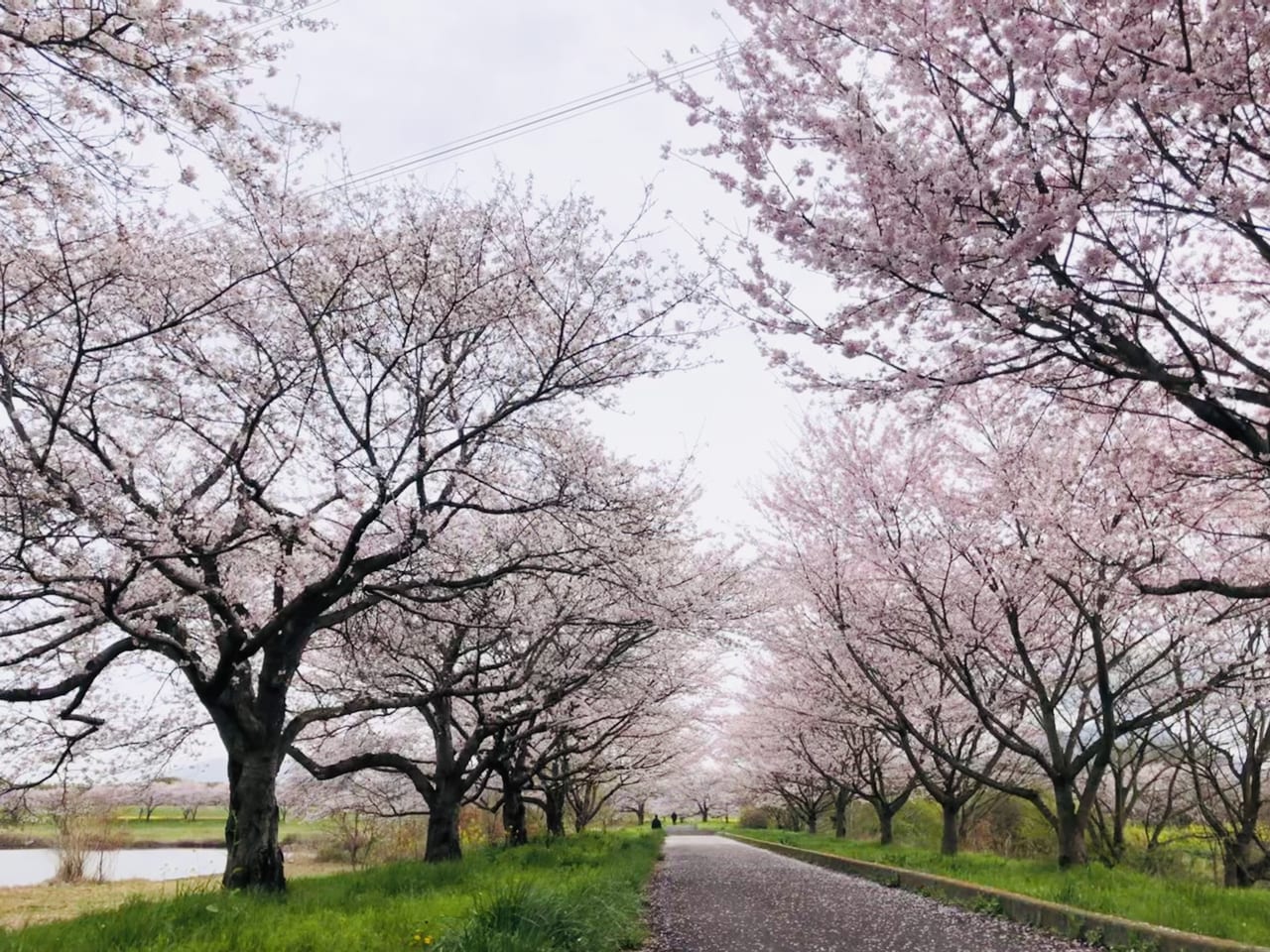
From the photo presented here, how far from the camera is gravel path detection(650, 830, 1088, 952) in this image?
7.66 meters

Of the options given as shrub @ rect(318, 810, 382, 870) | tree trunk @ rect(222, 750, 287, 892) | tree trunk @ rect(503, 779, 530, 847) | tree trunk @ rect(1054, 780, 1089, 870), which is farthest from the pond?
tree trunk @ rect(1054, 780, 1089, 870)

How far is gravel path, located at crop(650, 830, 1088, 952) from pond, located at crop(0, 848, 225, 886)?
1566cm

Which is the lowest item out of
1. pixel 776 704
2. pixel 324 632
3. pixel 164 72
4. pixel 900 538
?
pixel 776 704

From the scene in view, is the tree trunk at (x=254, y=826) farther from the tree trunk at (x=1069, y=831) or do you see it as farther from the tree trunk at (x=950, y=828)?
the tree trunk at (x=950, y=828)

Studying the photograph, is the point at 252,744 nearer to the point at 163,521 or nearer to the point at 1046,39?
the point at 163,521

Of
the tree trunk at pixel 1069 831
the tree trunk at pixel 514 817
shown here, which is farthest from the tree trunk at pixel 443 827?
the tree trunk at pixel 1069 831

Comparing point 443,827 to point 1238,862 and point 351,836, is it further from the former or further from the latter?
point 351,836

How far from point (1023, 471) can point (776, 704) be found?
1304 centimetres

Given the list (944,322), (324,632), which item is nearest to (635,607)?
(324,632)

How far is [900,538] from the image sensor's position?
12.6 meters

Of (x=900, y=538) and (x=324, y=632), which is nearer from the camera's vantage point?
(x=900, y=538)

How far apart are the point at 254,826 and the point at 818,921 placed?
6.45 meters

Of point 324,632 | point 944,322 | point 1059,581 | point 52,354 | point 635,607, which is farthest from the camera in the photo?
point 324,632

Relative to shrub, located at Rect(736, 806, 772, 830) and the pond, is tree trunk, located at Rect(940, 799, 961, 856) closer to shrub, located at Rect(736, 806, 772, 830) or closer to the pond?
the pond
